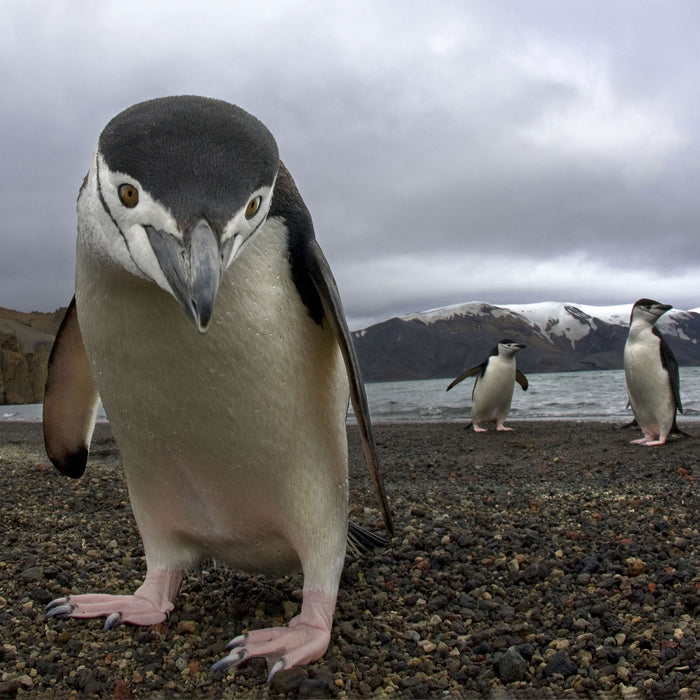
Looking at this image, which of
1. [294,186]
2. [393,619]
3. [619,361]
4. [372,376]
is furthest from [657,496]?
[619,361]

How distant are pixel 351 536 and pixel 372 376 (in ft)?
Answer: 514

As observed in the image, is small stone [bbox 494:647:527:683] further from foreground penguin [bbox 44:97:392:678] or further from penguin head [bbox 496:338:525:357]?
penguin head [bbox 496:338:525:357]

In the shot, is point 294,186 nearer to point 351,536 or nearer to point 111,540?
point 351,536

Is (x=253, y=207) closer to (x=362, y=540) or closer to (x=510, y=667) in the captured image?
(x=510, y=667)

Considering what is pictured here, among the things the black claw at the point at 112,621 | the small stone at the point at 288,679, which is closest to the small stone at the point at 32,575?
the black claw at the point at 112,621

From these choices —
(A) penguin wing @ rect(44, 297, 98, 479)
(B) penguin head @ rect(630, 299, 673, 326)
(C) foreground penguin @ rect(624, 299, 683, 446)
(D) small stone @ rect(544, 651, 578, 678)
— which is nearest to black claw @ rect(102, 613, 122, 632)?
(A) penguin wing @ rect(44, 297, 98, 479)

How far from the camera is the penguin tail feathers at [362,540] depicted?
3.11m

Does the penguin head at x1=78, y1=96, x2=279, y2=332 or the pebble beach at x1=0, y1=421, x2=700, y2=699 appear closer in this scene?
the penguin head at x1=78, y1=96, x2=279, y2=332

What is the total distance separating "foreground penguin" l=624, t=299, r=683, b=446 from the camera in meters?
9.64

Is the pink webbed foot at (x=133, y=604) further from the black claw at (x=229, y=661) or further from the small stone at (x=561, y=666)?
the small stone at (x=561, y=666)

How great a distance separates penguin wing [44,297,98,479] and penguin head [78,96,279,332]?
1.15 meters

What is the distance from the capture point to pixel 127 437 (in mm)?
2287

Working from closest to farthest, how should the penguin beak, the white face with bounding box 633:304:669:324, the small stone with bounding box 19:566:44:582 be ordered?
1. the penguin beak
2. the small stone with bounding box 19:566:44:582
3. the white face with bounding box 633:304:669:324

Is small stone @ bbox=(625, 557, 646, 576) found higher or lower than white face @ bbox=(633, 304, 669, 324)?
lower
